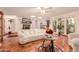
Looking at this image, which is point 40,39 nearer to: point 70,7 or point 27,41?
point 27,41

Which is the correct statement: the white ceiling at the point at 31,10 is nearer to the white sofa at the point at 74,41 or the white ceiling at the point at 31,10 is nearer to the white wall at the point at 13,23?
the white wall at the point at 13,23

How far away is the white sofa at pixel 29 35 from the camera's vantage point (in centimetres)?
269

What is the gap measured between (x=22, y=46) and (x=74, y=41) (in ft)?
3.42

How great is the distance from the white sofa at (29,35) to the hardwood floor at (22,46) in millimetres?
73

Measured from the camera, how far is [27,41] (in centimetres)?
270

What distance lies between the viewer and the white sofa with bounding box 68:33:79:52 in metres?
2.66

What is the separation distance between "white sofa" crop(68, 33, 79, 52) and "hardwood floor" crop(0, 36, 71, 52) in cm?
9

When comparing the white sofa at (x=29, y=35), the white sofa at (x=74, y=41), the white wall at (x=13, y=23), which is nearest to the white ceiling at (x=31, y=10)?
the white wall at (x=13, y=23)

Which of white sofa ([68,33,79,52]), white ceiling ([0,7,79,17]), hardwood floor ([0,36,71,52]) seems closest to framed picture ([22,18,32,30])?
white ceiling ([0,7,79,17])

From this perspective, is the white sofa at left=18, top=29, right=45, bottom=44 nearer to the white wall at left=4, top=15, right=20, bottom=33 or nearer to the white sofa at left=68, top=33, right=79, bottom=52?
the white wall at left=4, top=15, right=20, bottom=33
